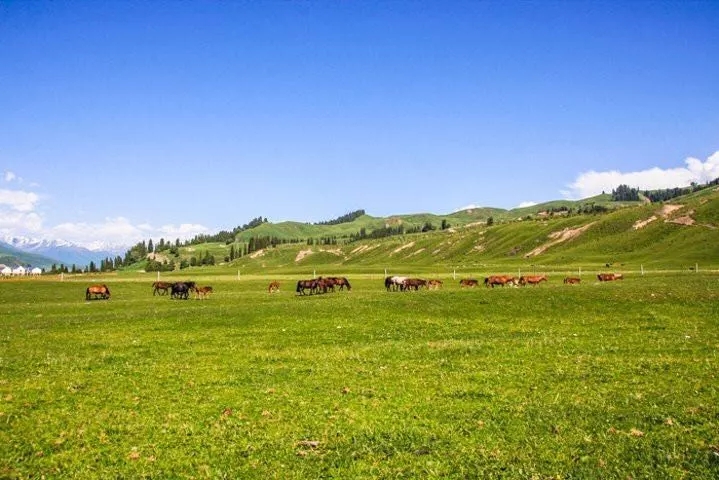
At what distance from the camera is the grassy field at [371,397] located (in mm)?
13180

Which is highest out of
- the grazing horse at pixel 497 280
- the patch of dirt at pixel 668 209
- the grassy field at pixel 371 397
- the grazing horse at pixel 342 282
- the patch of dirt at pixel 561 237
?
the patch of dirt at pixel 668 209

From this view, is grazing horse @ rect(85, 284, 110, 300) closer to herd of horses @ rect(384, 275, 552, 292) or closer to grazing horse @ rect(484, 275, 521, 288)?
herd of horses @ rect(384, 275, 552, 292)

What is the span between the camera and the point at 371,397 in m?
18.8

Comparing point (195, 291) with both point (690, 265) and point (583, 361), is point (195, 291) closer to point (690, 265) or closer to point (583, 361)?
point (583, 361)

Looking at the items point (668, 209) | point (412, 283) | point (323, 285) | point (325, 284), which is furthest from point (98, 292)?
point (668, 209)

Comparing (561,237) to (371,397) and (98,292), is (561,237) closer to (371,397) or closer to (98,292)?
(98,292)

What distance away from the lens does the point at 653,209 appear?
184 metres

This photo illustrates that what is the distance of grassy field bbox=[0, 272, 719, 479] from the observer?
1318 cm

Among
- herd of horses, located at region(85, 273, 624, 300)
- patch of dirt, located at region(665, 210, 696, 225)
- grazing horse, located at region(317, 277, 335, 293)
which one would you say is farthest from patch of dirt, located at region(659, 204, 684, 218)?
grazing horse, located at region(317, 277, 335, 293)

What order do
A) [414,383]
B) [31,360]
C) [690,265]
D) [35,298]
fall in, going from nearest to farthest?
[414,383]
[31,360]
[35,298]
[690,265]

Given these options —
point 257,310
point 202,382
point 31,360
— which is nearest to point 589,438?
point 202,382

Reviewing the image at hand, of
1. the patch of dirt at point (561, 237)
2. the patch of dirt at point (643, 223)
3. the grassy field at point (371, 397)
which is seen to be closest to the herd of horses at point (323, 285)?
the grassy field at point (371, 397)

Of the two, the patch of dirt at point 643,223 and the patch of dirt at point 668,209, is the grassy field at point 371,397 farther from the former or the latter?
the patch of dirt at point 668,209

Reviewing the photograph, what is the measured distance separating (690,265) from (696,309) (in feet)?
271
